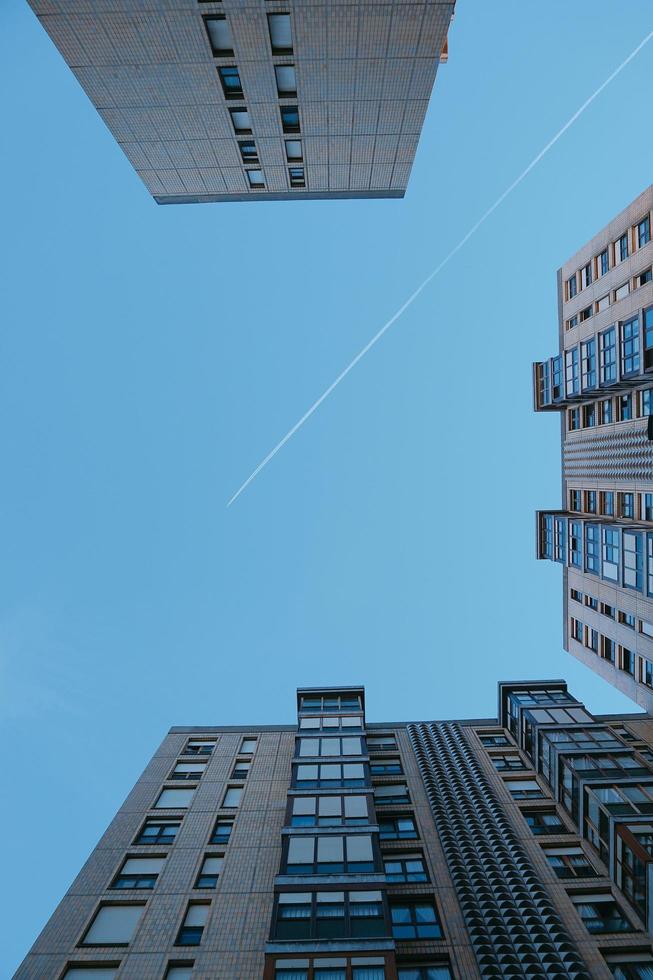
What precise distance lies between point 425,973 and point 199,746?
84.8 feet

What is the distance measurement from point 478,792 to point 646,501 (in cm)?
2326

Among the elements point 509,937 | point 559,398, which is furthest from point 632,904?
point 559,398

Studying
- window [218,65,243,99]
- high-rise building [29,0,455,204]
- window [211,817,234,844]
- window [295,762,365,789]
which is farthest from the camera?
window [295,762,365,789]

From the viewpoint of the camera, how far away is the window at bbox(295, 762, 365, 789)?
3744 cm

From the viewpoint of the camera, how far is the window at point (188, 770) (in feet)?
143

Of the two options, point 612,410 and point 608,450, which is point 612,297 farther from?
point 608,450

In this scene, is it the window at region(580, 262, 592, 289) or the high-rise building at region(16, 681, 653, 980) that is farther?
the window at region(580, 262, 592, 289)

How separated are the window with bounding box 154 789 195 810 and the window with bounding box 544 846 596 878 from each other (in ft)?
76.2

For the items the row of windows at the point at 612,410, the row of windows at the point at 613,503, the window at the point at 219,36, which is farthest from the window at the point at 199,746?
the window at the point at 219,36

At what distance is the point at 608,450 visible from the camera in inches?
1848

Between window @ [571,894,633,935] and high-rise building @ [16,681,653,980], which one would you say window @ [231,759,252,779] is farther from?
window @ [571,894,633,935]

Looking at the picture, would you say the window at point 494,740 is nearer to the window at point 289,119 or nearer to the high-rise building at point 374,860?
the high-rise building at point 374,860

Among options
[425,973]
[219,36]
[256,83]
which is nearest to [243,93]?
[256,83]

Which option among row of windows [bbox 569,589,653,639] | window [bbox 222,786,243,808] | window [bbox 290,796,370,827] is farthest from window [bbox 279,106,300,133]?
window [bbox 222,786,243,808]
